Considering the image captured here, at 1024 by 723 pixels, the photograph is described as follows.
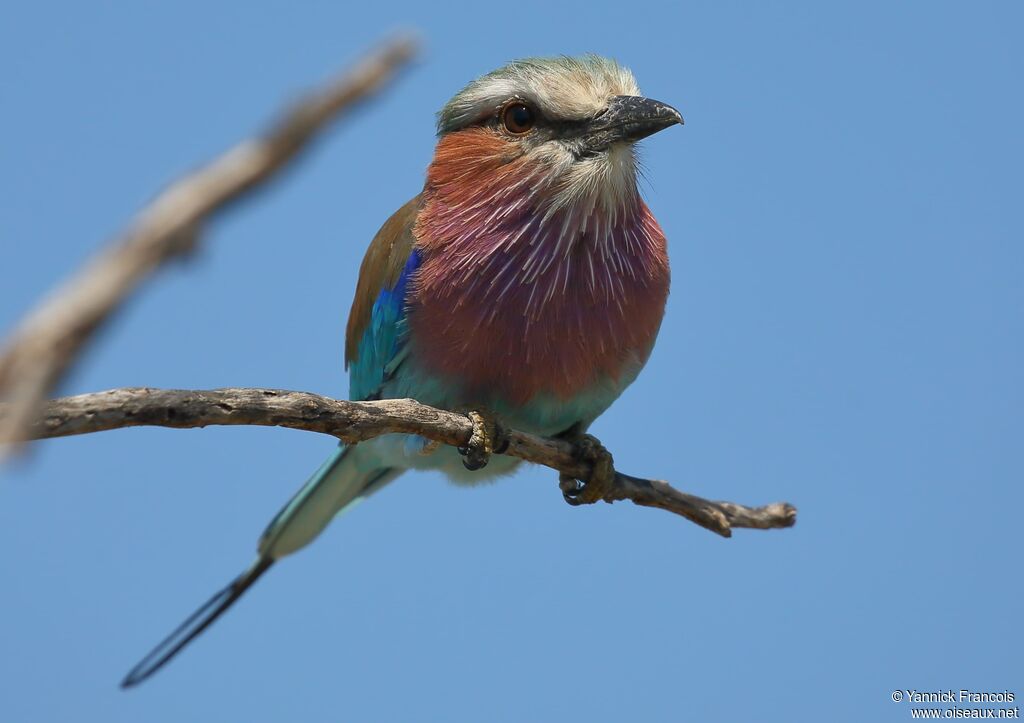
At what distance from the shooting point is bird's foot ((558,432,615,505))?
4254 mm

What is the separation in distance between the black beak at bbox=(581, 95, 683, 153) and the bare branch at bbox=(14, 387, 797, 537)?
1112 millimetres

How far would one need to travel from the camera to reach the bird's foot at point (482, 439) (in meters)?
3.77

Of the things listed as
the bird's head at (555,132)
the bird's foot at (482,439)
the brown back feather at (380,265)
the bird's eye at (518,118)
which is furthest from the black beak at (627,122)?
the bird's foot at (482,439)

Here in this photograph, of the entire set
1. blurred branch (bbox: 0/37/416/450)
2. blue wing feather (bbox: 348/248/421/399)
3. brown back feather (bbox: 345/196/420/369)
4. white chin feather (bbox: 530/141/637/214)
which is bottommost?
blurred branch (bbox: 0/37/416/450)

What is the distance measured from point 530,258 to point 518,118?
542 millimetres

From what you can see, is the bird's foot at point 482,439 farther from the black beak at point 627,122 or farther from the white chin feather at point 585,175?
the black beak at point 627,122

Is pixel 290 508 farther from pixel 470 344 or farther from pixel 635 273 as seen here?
pixel 635 273

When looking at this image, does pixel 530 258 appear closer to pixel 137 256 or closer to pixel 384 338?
pixel 384 338

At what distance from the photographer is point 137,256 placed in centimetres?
58

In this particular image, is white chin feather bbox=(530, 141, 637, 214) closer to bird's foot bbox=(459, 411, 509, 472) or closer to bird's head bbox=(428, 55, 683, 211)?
bird's head bbox=(428, 55, 683, 211)

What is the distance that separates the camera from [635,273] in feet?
13.4

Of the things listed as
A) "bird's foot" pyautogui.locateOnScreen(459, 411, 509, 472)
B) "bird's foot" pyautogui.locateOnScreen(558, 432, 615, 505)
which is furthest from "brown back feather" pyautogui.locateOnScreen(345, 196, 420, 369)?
"bird's foot" pyautogui.locateOnScreen(558, 432, 615, 505)

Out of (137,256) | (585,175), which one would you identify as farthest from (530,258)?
(137,256)

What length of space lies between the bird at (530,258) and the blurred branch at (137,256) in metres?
3.22
